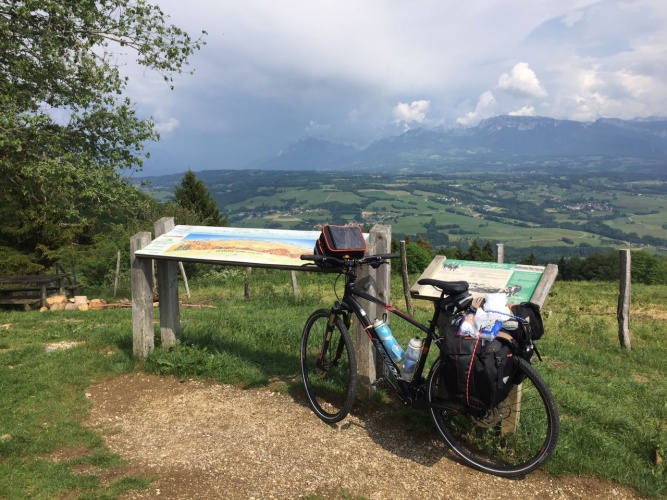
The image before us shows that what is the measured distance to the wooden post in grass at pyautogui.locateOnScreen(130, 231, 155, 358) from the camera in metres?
5.90

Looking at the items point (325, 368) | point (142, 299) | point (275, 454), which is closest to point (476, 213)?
point (142, 299)

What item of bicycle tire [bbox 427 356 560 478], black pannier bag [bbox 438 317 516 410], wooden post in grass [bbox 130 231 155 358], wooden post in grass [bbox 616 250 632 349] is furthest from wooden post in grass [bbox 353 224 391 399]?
wooden post in grass [bbox 616 250 632 349]

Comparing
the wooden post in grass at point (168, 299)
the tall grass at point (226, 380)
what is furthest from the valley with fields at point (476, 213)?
the wooden post in grass at point (168, 299)

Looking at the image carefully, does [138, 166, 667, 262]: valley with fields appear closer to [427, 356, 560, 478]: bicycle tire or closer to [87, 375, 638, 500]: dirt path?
[87, 375, 638, 500]: dirt path

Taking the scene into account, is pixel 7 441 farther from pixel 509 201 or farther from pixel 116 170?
pixel 509 201

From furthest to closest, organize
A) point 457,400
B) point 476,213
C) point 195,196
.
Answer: point 476,213 < point 195,196 < point 457,400

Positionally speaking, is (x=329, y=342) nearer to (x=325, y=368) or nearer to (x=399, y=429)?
(x=325, y=368)

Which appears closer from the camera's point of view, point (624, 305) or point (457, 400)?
point (457, 400)

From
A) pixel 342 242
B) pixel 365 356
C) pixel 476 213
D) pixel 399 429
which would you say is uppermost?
pixel 342 242

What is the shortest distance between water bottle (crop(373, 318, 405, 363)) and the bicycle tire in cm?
36

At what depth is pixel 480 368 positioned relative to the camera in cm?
333

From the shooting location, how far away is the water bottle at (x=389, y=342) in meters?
4.13

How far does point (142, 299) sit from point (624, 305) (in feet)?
30.2

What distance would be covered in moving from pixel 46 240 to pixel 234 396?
1344 centimetres
